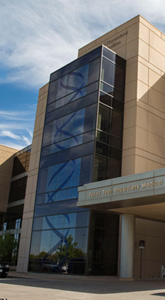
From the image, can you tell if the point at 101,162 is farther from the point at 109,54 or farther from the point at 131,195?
the point at 109,54

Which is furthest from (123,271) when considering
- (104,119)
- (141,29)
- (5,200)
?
(5,200)

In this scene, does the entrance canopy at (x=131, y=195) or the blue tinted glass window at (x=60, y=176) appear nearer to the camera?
the entrance canopy at (x=131, y=195)

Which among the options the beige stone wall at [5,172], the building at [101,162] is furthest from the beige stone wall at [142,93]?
the beige stone wall at [5,172]

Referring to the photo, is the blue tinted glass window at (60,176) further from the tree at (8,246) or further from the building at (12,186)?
the building at (12,186)

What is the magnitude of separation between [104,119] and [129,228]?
28.3ft

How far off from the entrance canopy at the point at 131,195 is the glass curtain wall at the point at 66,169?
2.79 m

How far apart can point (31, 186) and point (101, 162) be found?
9.33 meters

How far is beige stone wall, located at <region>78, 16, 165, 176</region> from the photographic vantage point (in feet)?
82.5

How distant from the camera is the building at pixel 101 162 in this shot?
2214 centimetres

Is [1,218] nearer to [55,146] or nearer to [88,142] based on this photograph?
[55,146]

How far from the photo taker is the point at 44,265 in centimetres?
2538

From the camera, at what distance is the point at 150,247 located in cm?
2412

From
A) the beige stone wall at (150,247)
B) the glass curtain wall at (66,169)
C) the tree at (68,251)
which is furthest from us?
the glass curtain wall at (66,169)

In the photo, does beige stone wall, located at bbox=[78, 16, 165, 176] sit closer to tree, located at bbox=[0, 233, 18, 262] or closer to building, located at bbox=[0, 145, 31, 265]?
tree, located at bbox=[0, 233, 18, 262]
